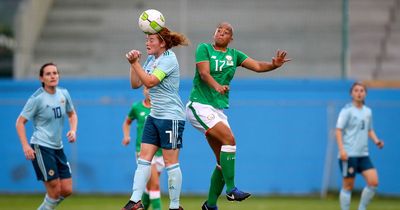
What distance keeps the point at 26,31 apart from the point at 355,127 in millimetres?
9156

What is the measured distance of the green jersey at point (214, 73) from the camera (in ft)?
36.6

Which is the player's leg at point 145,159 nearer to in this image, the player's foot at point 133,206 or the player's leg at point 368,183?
the player's foot at point 133,206

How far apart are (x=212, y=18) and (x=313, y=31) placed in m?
2.20

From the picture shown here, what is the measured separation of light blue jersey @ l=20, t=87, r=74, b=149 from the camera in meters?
12.2

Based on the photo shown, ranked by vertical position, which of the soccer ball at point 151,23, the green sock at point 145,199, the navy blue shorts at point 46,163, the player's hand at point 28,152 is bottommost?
the green sock at point 145,199

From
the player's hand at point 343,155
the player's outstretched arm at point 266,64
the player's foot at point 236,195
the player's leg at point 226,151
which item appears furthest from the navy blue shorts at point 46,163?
the player's hand at point 343,155

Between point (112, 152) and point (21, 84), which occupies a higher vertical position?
point (21, 84)

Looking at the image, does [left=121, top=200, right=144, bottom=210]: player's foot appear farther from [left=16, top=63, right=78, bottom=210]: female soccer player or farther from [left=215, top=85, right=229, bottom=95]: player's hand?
[left=16, top=63, right=78, bottom=210]: female soccer player

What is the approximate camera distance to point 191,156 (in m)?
20.1

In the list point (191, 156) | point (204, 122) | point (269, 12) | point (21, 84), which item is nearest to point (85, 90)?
point (21, 84)

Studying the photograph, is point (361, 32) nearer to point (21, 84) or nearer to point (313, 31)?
point (313, 31)

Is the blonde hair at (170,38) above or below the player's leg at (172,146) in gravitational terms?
above

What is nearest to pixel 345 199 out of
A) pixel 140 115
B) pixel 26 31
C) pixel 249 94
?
pixel 140 115

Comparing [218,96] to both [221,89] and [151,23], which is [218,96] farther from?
[151,23]
